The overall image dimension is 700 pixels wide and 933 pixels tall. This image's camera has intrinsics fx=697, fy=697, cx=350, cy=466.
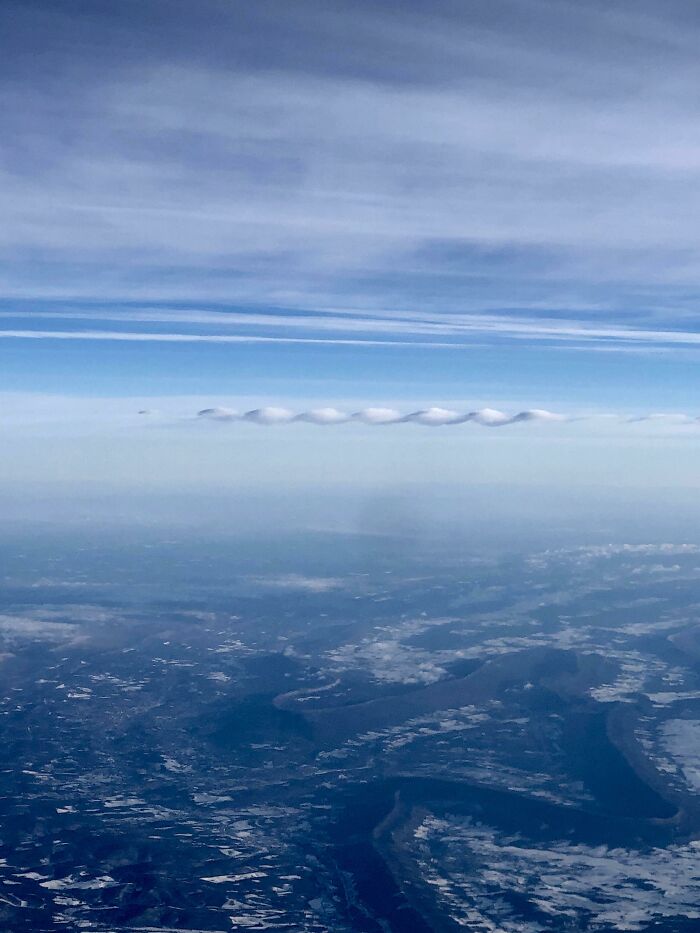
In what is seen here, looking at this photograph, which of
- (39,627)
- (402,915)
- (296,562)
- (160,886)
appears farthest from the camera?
(296,562)

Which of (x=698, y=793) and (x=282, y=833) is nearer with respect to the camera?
(x=282, y=833)

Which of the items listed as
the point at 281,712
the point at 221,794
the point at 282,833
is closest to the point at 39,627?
the point at 281,712

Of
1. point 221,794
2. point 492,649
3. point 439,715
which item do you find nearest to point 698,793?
point 439,715

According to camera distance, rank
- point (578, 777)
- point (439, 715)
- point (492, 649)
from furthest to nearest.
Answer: point (492, 649)
point (439, 715)
point (578, 777)

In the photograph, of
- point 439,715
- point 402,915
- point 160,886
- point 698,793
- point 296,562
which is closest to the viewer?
point 402,915

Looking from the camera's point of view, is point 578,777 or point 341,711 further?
point 341,711

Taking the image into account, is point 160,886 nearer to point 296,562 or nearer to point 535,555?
point 296,562

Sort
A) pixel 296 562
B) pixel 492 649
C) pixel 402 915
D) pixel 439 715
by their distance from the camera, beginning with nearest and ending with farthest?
1. pixel 402 915
2. pixel 439 715
3. pixel 492 649
4. pixel 296 562

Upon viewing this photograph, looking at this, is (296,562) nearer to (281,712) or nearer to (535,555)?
(535,555)
